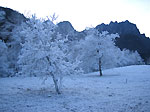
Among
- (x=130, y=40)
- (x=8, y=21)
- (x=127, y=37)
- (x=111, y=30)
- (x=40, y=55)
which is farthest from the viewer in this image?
(x=111, y=30)

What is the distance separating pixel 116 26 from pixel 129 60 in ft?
200

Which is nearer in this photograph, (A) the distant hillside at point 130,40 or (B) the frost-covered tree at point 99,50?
(B) the frost-covered tree at point 99,50

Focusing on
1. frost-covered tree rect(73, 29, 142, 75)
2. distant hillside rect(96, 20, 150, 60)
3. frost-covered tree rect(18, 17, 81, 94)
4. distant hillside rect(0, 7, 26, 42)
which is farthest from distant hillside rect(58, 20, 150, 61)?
frost-covered tree rect(18, 17, 81, 94)

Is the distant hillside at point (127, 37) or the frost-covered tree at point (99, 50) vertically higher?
the distant hillside at point (127, 37)

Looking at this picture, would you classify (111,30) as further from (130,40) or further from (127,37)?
(130,40)

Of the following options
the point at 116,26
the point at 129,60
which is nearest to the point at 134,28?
the point at 116,26

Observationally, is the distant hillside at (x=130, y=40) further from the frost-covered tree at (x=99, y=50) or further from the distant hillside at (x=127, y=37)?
the frost-covered tree at (x=99, y=50)

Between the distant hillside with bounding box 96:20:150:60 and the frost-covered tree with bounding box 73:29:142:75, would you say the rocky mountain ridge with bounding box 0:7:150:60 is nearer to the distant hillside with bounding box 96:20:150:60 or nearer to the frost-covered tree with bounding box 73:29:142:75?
the distant hillside with bounding box 96:20:150:60

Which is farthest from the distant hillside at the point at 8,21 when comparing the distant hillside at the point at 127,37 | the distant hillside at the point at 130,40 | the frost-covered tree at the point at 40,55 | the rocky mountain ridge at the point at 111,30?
the distant hillside at the point at 130,40

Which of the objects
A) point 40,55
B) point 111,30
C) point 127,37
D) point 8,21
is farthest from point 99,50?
point 111,30

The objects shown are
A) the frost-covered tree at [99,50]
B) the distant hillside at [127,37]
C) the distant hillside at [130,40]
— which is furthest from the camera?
the distant hillside at [130,40]

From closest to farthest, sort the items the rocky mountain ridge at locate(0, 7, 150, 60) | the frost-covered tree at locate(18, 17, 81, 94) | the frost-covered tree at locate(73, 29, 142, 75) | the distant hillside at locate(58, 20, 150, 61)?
the frost-covered tree at locate(18, 17, 81, 94), the frost-covered tree at locate(73, 29, 142, 75), the rocky mountain ridge at locate(0, 7, 150, 60), the distant hillside at locate(58, 20, 150, 61)

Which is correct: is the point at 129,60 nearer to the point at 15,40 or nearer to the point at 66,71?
the point at 15,40

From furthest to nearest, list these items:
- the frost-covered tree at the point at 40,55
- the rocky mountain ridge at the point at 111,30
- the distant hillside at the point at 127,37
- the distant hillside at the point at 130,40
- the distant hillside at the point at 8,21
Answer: the distant hillside at the point at 130,40 < the distant hillside at the point at 127,37 < the rocky mountain ridge at the point at 111,30 < the distant hillside at the point at 8,21 < the frost-covered tree at the point at 40,55
